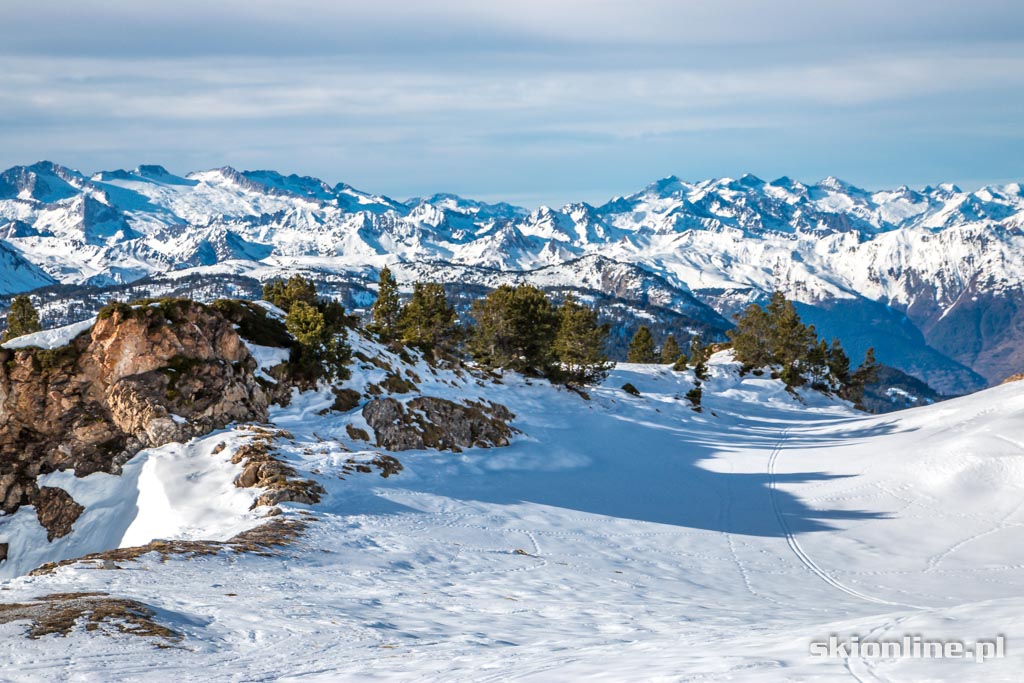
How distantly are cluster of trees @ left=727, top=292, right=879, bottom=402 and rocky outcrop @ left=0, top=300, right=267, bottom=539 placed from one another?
238ft

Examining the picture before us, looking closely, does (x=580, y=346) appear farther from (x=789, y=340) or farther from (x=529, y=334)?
(x=789, y=340)

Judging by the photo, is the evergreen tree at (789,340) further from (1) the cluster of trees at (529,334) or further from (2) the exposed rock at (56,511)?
(2) the exposed rock at (56,511)

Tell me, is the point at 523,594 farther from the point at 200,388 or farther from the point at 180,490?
the point at 200,388

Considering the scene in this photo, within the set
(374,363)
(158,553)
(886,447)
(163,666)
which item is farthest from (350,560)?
(886,447)

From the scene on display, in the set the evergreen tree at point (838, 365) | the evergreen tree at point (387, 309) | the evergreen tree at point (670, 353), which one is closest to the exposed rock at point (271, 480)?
the evergreen tree at point (387, 309)

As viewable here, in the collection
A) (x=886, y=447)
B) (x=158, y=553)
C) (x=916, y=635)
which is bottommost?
(x=886, y=447)

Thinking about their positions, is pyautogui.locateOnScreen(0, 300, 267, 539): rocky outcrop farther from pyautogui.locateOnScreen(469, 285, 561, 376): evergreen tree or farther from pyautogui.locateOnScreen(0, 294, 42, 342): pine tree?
pyautogui.locateOnScreen(0, 294, 42, 342): pine tree

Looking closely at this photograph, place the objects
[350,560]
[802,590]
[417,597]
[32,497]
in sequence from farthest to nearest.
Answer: [32,497]
[802,590]
[350,560]
[417,597]

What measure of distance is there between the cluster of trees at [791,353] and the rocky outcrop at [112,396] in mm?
72625

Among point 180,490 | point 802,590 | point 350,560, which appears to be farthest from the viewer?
point 180,490

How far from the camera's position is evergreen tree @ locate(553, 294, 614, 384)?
62562mm

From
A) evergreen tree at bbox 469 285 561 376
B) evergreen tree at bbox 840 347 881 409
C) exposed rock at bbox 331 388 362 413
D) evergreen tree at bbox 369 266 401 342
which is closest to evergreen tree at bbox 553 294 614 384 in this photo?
evergreen tree at bbox 469 285 561 376

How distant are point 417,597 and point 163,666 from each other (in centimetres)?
711

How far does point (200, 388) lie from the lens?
34.0 meters
